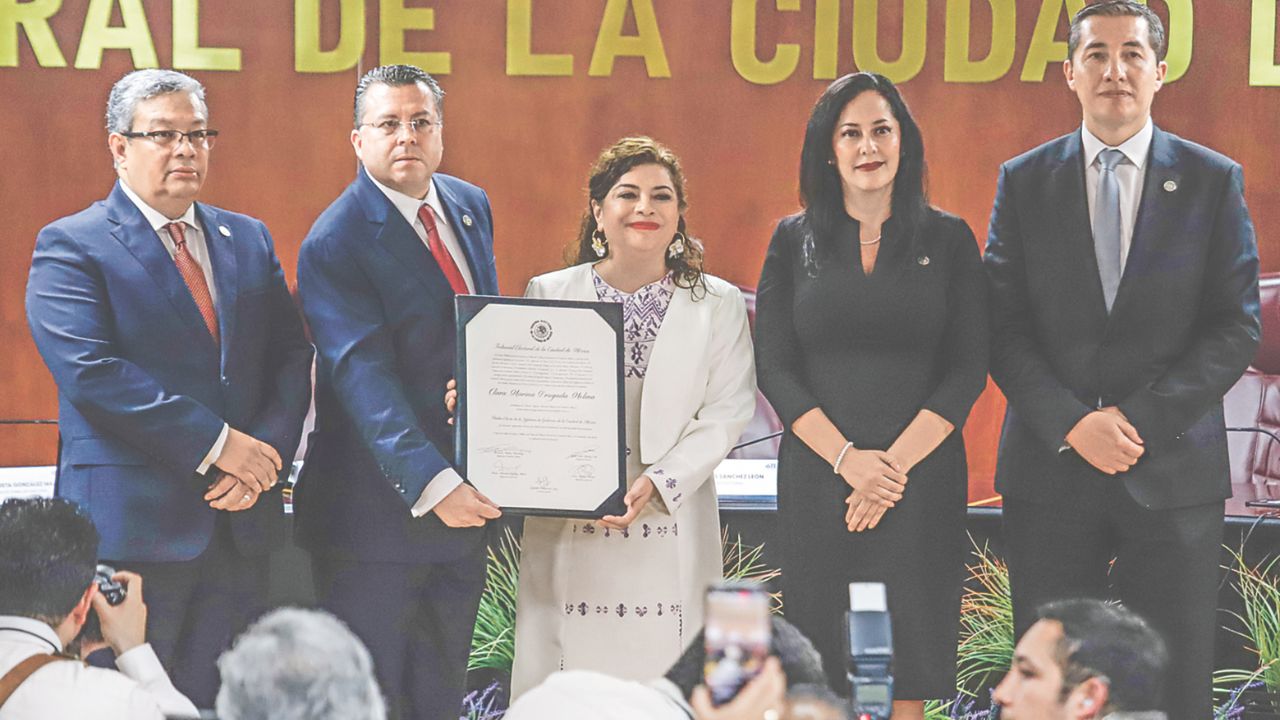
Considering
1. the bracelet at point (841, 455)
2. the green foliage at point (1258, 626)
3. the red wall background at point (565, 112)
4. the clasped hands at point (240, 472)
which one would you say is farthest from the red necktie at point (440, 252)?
the red wall background at point (565, 112)

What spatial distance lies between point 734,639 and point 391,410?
1.12 metres

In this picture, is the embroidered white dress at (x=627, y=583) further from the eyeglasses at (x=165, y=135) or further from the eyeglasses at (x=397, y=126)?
the eyeglasses at (x=165, y=135)

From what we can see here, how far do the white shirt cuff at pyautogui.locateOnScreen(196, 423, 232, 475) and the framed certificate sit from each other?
1.41 ft

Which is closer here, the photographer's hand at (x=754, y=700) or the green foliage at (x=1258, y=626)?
the photographer's hand at (x=754, y=700)

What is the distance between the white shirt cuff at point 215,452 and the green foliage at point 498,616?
2.42 ft

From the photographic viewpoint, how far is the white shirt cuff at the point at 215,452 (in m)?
2.66

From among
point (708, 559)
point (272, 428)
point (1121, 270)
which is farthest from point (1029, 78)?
point (272, 428)

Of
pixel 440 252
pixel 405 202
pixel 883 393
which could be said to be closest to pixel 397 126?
pixel 405 202

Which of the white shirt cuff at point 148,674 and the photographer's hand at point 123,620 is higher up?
the photographer's hand at point 123,620

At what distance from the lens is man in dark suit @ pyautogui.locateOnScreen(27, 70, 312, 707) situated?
2652 millimetres

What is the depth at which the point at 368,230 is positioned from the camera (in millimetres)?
2752

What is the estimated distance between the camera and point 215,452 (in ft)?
8.77

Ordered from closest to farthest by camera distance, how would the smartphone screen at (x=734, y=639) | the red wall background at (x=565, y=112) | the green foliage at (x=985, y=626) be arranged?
1. the smartphone screen at (x=734, y=639)
2. the green foliage at (x=985, y=626)
3. the red wall background at (x=565, y=112)

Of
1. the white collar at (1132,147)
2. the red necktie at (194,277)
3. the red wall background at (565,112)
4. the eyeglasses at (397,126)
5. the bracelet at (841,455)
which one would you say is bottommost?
the bracelet at (841,455)
